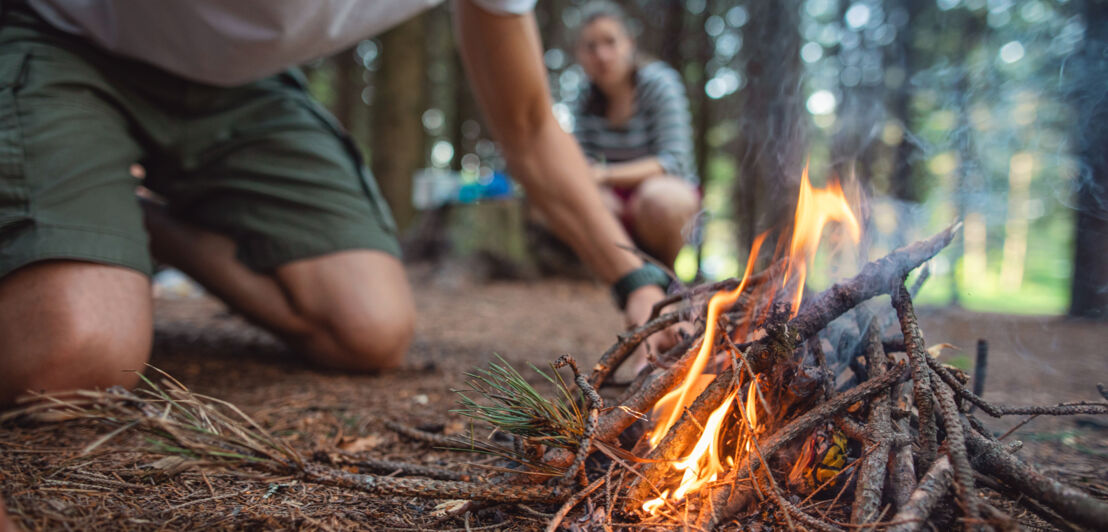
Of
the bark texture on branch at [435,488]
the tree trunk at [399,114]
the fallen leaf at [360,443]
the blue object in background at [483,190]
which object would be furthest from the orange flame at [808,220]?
the tree trunk at [399,114]

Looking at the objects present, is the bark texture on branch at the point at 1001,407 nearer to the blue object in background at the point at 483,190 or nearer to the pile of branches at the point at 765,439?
the pile of branches at the point at 765,439

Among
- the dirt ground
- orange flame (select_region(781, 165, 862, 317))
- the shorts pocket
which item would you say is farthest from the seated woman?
the shorts pocket

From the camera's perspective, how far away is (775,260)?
4.38ft

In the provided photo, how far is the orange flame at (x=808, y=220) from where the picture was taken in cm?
126

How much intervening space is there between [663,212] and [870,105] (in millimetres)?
4736

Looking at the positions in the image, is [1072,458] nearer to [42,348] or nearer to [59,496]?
[59,496]

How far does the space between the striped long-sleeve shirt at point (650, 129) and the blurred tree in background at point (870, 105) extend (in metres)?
0.39

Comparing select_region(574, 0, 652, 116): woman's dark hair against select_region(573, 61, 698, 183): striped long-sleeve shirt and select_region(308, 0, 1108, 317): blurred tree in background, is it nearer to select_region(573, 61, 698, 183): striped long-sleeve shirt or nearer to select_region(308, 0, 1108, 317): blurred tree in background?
select_region(573, 61, 698, 183): striped long-sleeve shirt

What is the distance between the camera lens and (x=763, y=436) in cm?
114

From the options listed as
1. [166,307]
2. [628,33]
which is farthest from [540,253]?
[166,307]

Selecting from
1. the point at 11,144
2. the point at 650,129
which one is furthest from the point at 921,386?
the point at 650,129

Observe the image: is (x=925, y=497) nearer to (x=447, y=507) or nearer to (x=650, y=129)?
(x=447, y=507)

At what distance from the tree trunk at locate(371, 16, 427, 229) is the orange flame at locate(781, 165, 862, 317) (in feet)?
20.1

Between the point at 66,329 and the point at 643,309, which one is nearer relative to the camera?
the point at 66,329
